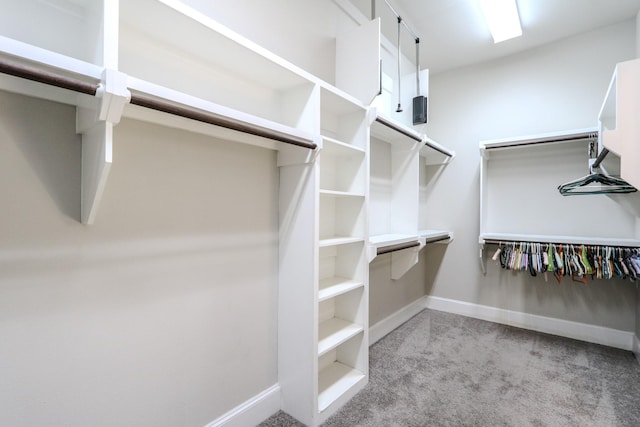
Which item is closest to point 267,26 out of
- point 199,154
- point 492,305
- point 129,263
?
point 199,154

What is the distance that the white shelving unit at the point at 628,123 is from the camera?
1619 millimetres

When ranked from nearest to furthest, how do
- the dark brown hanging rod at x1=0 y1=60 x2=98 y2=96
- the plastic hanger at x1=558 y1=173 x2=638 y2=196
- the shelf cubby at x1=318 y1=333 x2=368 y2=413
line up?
the dark brown hanging rod at x1=0 y1=60 x2=98 y2=96 → the shelf cubby at x1=318 y1=333 x2=368 y2=413 → the plastic hanger at x1=558 y1=173 x2=638 y2=196

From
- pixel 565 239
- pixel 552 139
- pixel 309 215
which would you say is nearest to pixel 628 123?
pixel 552 139

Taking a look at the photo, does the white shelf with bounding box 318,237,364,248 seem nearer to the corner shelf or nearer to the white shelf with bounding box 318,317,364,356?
the white shelf with bounding box 318,317,364,356

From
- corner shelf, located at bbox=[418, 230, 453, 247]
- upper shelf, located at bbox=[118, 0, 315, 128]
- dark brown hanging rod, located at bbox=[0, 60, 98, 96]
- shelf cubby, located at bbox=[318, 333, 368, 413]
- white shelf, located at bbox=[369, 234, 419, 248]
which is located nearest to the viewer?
dark brown hanging rod, located at bbox=[0, 60, 98, 96]

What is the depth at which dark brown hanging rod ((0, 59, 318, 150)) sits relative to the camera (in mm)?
703

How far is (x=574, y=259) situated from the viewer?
254 centimetres

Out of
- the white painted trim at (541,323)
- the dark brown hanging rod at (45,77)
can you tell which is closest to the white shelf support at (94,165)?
the dark brown hanging rod at (45,77)

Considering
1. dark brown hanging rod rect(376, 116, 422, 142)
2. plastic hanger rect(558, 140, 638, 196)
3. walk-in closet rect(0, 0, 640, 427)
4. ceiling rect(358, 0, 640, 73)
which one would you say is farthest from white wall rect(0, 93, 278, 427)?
plastic hanger rect(558, 140, 638, 196)

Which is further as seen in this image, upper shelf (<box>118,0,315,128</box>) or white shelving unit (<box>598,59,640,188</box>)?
white shelving unit (<box>598,59,640,188</box>)

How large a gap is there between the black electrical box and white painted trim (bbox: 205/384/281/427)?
104 inches

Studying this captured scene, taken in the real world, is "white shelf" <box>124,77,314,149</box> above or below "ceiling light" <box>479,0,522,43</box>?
below

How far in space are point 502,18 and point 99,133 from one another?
10.4ft

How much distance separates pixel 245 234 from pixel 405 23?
2486mm
